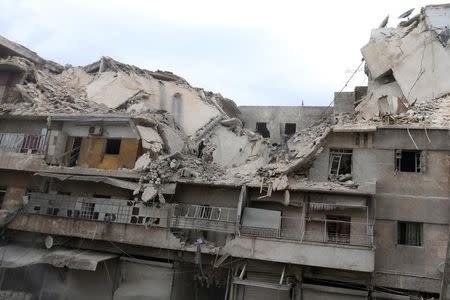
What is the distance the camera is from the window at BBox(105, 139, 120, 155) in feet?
73.7

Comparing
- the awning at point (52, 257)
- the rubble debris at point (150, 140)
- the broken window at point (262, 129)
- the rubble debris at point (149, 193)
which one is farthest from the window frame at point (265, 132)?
the awning at point (52, 257)

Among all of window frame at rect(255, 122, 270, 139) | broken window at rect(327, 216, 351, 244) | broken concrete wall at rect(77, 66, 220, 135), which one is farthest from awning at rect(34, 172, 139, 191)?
window frame at rect(255, 122, 270, 139)

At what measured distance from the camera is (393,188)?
18.0 metres

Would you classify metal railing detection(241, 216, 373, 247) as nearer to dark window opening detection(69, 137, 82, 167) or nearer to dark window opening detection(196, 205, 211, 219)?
dark window opening detection(196, 205, 211, 219)

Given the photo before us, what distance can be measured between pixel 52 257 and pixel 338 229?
13.3 m

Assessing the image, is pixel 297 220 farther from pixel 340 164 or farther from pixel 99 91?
pixel 99 91

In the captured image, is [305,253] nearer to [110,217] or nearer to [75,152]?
[110,217]

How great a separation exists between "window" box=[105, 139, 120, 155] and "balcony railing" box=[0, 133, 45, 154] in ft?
11.5

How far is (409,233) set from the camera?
17.6 meters

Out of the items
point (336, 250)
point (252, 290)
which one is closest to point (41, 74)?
point (252, 290)

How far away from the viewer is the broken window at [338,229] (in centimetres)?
1805

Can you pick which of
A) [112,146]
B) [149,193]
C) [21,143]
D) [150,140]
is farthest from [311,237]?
[21,143]

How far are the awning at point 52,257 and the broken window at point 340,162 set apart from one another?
37.2 ft

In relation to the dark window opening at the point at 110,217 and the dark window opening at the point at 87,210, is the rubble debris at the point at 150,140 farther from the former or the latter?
the dark window opening at the point at 87,210
